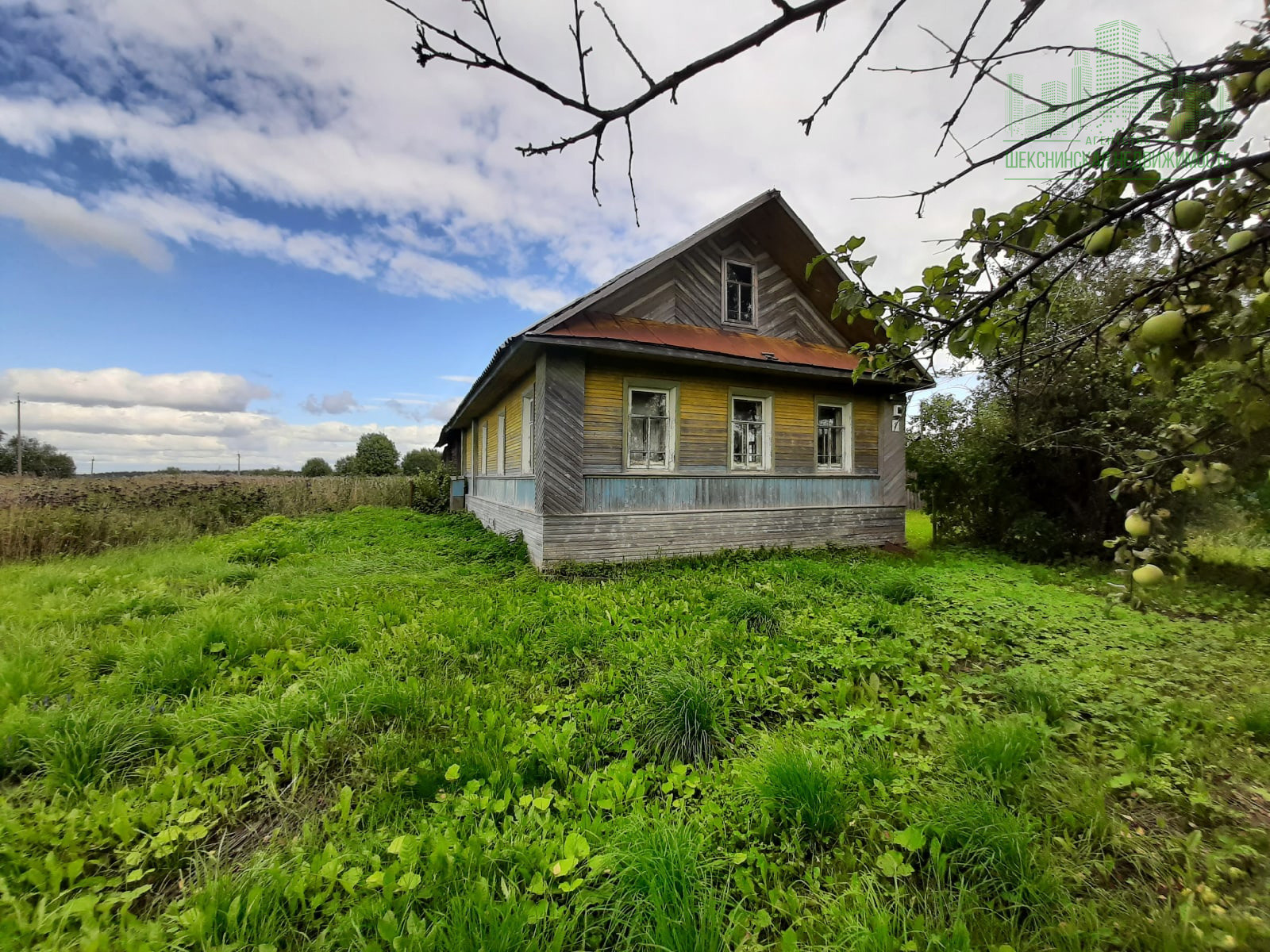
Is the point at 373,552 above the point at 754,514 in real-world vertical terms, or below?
below

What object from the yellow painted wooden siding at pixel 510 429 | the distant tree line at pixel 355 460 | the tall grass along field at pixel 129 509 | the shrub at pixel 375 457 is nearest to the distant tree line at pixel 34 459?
Answer: the distant tree line at pixel 355 460

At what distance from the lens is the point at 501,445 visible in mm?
11547

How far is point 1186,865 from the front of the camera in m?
1.95

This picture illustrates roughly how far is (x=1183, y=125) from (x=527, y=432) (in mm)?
8686

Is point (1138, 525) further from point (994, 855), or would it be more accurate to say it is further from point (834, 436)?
point (834, 436)

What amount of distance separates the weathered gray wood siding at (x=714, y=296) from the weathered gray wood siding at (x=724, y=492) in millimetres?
2988

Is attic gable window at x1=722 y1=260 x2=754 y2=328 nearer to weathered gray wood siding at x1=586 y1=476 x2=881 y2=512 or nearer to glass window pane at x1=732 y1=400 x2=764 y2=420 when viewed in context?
glass window pane at x1=732 y1=400 x2=764 y2=420

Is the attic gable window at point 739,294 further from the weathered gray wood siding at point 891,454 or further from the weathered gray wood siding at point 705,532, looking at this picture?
the weathered gray wood siding at point 705,532

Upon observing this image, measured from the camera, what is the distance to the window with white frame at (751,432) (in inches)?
362

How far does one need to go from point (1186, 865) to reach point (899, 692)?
162 cm

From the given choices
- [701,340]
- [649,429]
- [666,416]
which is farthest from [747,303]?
[649,429]

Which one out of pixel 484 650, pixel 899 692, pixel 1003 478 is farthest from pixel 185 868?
pixel 1003 478

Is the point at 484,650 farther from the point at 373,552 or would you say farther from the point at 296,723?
the point at 373,552

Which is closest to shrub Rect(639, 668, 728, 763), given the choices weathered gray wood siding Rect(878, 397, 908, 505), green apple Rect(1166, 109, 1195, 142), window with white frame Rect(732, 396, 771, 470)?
green apple Rect(1166, 109, 1195, 142)
